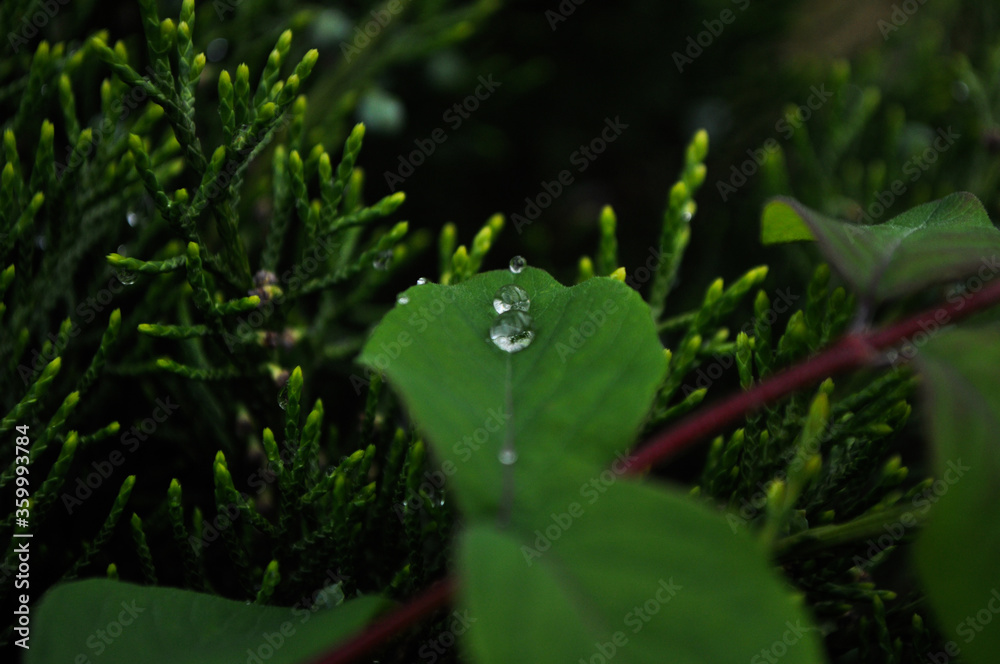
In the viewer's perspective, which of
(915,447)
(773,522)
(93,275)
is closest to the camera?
(773,522)

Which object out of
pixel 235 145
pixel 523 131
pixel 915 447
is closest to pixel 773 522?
pixel 235 145

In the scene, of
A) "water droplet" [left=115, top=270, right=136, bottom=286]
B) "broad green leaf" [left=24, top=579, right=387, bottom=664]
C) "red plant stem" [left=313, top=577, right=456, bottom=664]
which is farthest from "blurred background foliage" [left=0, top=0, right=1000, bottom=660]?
"red plant stem" [left=313, top=577, right=456, bottom=664]

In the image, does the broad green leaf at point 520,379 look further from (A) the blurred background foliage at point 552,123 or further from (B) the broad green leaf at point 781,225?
(A) the blurred background foliage at point 552,123

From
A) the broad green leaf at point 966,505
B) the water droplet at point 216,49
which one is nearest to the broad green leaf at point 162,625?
the broad green leaf at point 966,505

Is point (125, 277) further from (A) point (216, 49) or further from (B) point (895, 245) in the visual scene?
(B) point (895, 245)

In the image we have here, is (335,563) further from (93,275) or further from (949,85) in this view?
(949,85)

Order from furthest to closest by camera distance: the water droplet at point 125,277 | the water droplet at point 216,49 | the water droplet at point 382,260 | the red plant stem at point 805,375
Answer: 1. the water droplet at point 216,49
2. the water droplet at point 382,260
3. the water droplet at point 125,277
4. the red plant stem at point 805,375

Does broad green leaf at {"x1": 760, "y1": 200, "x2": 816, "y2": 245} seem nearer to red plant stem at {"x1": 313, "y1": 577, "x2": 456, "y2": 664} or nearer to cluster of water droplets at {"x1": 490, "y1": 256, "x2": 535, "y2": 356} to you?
cluster of water droplets at {"x1": 490, "y1": 256, "x2": 535, "y2": 356}
